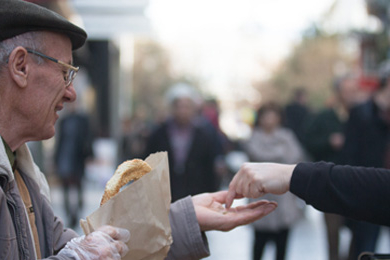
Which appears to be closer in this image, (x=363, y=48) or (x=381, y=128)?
(x=381, y=128)

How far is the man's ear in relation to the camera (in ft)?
5.68

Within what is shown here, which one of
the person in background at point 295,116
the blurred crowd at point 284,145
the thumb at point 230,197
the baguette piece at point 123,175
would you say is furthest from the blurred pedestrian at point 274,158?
the person in background at point 295,116

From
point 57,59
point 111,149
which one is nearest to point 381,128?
point 57,59

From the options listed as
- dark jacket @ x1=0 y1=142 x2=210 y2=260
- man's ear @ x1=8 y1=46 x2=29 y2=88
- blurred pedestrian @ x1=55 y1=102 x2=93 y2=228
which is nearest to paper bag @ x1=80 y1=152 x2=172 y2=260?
dark jacket @ x1=0 y1=142 x2=210 y2=260

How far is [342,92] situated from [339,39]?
123 feet

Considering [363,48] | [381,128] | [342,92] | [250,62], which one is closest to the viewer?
[381,128]

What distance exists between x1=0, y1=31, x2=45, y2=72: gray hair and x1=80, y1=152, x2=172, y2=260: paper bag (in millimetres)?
564

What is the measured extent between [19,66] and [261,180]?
100 cm

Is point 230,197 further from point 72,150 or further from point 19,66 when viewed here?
point 72,150

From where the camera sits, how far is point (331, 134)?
245 inches

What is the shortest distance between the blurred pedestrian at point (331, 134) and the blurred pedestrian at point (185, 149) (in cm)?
126

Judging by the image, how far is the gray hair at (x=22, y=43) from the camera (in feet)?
5.67

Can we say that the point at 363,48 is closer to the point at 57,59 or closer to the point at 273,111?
the point at 273,111

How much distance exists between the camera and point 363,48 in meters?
40.4
